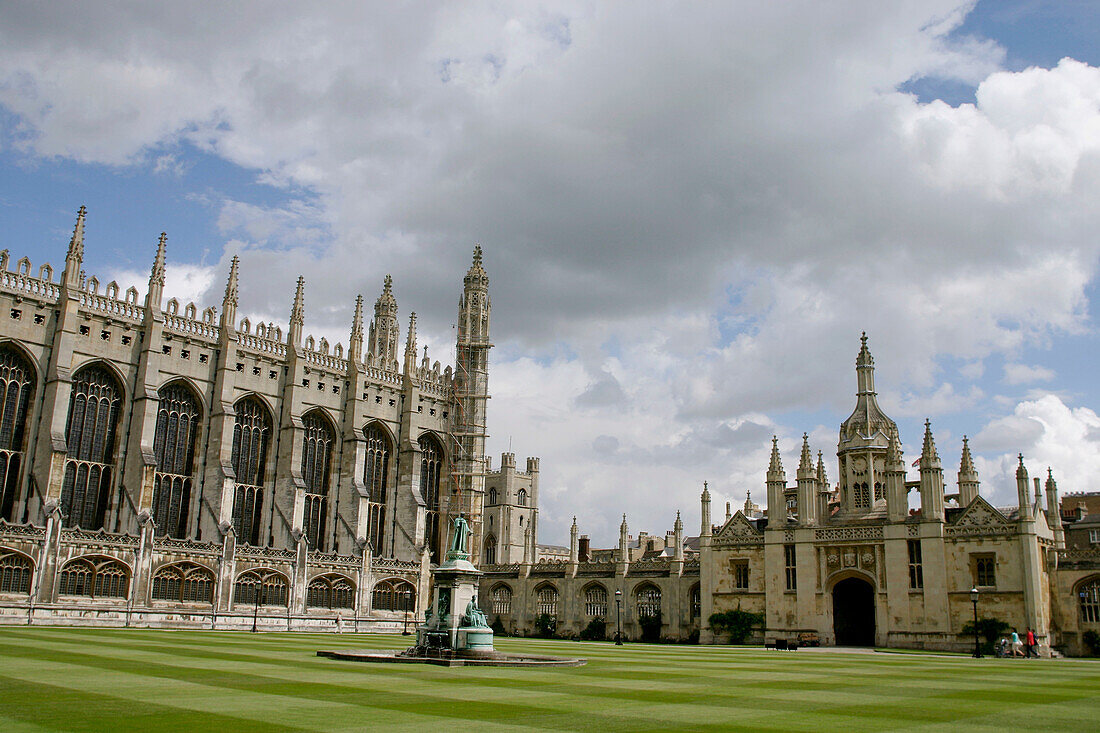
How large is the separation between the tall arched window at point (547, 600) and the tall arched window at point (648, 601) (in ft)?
20.4

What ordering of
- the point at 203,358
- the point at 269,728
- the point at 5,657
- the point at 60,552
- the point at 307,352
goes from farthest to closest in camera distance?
1. the point at 307,352
2. the point at 203,358
3. the point at 60,552
4. the point at 5,657
5. the point at 269,728

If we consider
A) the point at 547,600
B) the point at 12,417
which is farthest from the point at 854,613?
the point at 12,417

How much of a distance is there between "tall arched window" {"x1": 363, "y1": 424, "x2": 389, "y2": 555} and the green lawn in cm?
4359

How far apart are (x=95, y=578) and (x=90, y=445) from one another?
31.9 ft

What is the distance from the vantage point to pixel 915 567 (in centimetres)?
4694

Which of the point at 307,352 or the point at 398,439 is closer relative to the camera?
the point at 307,352

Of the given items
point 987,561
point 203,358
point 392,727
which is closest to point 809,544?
point 987,561

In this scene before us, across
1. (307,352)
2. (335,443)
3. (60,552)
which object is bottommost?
(60,552)

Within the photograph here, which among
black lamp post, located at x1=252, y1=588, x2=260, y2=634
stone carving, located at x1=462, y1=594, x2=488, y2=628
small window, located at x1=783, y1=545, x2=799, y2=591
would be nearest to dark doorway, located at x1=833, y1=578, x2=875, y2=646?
small window, located at x1=783, y1=545, x2=799, y2=591

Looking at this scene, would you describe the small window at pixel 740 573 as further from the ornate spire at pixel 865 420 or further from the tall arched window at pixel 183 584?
the tall arched window at pixel 183 584

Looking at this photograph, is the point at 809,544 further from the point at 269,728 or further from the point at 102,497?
the point at 269,728

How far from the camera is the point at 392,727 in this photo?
11.0m

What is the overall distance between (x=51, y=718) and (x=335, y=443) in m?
55.0

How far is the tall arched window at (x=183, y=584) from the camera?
48281 millimetres
